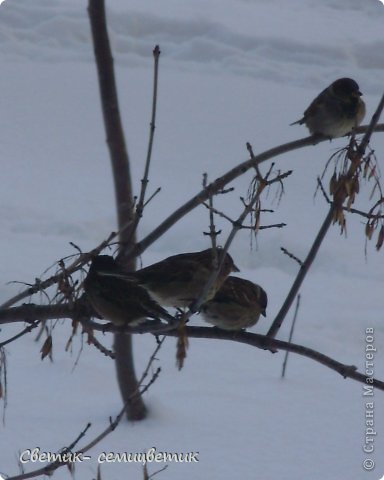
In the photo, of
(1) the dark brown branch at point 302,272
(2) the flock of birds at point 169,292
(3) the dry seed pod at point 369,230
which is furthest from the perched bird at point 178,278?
(3) the dry seed pod at point 369,230

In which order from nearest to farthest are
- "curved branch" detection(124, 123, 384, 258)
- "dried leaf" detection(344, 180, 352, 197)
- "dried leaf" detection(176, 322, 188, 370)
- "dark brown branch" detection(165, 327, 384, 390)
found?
1. "dried leaf" detection(176, 322, 188, 370)
2. "dried leaf" detection(344, 180, 352, 197)
3. "dark brown branch" detection(165, 327, 384, 390)
4. "curved branch" detection(124, 123, 384, 258)

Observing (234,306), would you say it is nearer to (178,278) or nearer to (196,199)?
(178,278)

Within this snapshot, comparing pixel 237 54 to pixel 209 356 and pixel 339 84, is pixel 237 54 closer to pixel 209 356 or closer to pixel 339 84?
pixel 209 356

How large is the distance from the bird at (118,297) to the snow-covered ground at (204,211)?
59 cm

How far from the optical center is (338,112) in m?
4.11

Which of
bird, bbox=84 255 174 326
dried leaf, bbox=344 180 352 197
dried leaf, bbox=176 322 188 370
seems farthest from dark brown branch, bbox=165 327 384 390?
bird, bbox=84 255 174 326

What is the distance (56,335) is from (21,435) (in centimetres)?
157

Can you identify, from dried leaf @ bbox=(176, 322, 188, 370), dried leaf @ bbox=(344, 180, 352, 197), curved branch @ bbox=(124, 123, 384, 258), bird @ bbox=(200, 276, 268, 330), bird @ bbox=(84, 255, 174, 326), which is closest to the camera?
dried leaf @ bbox=(176, 322, 188, 370)

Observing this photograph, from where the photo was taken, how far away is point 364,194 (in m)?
8.03

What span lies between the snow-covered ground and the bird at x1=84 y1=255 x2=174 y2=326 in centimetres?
59

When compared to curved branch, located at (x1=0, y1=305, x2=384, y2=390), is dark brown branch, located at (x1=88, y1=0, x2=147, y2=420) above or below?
above

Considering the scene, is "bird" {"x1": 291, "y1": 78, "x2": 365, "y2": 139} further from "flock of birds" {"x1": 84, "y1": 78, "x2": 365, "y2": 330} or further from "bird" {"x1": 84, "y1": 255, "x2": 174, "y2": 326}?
"bird" {"x1": 84, "y1": 255, "x2": 174, "y2": 326}

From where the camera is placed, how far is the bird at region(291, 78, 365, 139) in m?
4.06

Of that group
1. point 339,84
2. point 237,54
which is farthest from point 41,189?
point 339,84
